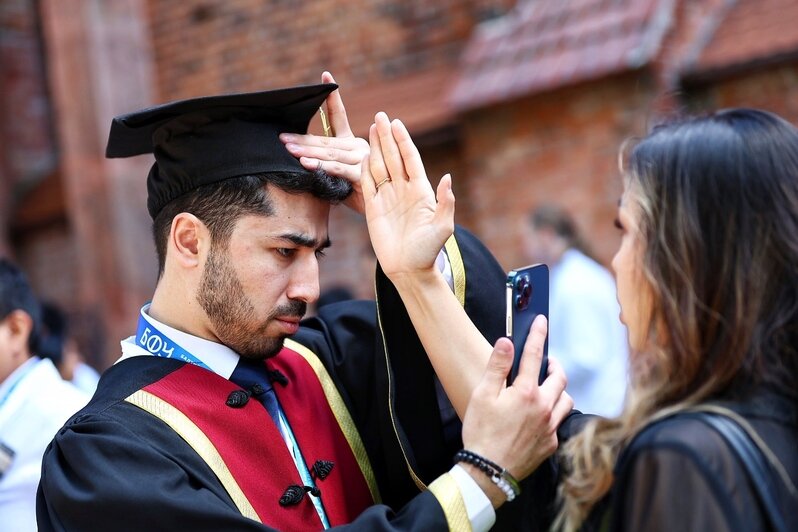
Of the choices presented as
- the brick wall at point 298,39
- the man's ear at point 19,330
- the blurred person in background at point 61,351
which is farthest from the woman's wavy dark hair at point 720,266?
the brick wall at point 298,39

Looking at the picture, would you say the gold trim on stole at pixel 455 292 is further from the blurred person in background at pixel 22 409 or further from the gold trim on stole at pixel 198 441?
the blurred person in background at pixel 22 409

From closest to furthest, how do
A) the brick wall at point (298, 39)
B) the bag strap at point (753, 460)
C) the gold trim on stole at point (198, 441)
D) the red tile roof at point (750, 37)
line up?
the bag strap at point (753, 460) → the gold trim on stole at point (198, 441) → the red tile roof at point (750, 37) → the brick wall at point (298, 39)

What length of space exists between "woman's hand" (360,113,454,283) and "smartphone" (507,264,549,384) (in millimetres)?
192

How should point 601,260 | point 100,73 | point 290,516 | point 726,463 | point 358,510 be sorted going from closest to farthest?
1. point 726,463
2. point 290,516
3. point 358,510
4. point 601,260
5. point 100,73

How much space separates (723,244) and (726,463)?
35 cm

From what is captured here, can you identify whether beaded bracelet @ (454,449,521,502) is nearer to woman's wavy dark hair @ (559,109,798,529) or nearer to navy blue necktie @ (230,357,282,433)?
woman's wavy dark hair @ (559,109,798,529)

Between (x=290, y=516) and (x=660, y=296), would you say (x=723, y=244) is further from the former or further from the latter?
(x=290, y=516)

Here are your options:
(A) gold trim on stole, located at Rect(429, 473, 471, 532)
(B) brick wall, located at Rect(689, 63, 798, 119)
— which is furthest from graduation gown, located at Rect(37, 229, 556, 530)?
(B) brick wall, located at Rect(689, 63, 798, 119)

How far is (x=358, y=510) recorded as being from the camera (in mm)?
2377

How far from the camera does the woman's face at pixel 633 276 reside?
5.50ft

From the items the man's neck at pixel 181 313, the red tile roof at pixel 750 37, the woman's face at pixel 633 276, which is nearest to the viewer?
the woman's face at pixel 633 276

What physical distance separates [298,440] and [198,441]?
0.29 metres

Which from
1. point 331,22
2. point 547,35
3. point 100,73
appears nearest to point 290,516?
point 547,35

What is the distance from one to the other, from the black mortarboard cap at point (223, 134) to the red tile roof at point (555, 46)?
3.30 metres
